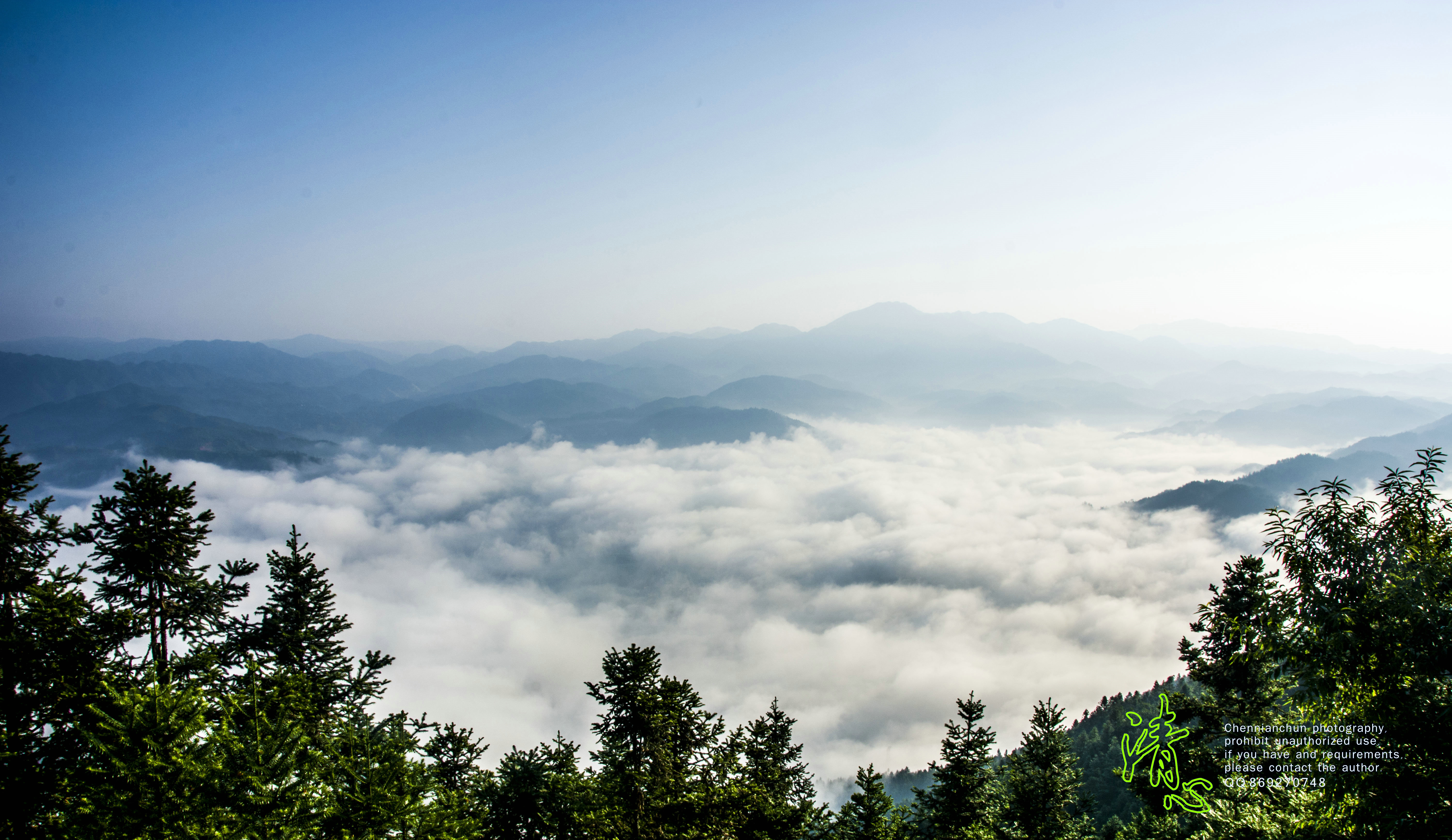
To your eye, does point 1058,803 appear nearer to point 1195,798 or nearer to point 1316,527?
point 1195,798

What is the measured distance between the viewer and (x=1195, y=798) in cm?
1722

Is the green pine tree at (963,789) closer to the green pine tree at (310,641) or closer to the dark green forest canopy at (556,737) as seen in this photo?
the dark green forest canopy at (556,737)

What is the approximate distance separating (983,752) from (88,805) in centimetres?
2509

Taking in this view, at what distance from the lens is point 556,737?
2255 cm

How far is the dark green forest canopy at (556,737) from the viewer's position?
898cm

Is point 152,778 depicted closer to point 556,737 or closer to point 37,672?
point 37,672

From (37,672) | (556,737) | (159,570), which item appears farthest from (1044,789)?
(37,672)

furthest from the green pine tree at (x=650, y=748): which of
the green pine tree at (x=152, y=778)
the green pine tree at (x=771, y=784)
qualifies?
the green pine tree at (x=152, y=778)

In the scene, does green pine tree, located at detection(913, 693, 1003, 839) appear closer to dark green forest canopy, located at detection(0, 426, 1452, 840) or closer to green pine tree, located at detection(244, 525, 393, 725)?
dark green forest canopy, located at detection(0, 426, 1452, 840)

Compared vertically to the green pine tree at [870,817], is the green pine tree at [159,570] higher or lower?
higher

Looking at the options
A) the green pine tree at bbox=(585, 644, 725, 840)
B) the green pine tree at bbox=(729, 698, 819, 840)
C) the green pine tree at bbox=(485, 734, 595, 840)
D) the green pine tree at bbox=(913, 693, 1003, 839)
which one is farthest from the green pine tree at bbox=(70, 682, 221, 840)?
the green pine tree at bbox=(913, 693, 1003, 839)

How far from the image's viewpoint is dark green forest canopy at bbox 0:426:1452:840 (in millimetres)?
8984

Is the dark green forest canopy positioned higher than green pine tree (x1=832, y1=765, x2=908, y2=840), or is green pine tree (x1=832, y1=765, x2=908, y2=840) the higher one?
the dark green forest canopy
